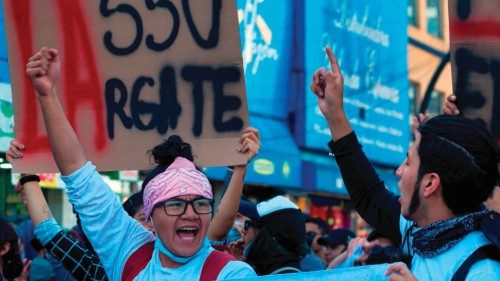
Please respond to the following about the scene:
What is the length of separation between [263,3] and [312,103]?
2.41 m

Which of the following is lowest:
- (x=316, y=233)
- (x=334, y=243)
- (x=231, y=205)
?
(x=334, y=243)

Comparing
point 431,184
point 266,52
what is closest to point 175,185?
point 431,184

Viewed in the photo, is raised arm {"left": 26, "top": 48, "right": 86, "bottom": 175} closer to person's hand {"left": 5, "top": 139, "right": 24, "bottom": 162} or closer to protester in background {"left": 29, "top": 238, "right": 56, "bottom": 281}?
person's hand {"left": 5, "top": 139, "right": 24, "bottom": 162}

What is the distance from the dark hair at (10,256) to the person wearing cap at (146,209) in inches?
64.7

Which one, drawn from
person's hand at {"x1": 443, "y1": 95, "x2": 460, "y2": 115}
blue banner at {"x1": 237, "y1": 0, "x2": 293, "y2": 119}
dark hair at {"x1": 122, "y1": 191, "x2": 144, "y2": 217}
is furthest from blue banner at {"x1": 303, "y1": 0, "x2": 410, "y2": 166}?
person's hand at {"x1": 443, "y1": 95, "x2": 460, "y2": 115}

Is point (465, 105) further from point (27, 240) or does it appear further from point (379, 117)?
point (379, 117)

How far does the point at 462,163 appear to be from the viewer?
2873 mm

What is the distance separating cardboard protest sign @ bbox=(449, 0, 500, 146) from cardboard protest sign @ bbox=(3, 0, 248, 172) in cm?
90

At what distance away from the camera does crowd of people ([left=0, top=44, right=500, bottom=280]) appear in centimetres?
288

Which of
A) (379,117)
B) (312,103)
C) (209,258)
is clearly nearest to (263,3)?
(312,103)

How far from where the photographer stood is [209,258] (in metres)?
3.55

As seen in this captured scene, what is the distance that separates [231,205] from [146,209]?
0.72 m

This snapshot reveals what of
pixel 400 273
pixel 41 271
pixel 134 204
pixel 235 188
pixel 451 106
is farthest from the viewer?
pixel 41 271

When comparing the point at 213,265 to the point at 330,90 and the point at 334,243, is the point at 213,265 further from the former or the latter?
the point at 334,243
